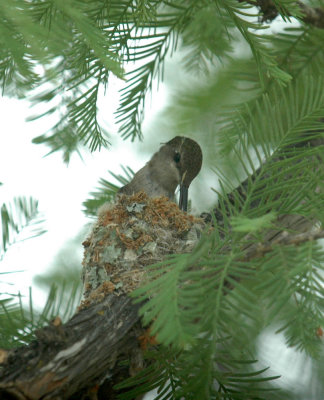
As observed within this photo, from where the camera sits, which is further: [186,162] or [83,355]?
[186,162]

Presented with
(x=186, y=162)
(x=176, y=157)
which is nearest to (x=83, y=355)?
(x=186, y=162)

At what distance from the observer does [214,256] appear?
162cm

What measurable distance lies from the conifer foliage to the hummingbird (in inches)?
9.9

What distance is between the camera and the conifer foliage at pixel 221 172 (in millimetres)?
1318

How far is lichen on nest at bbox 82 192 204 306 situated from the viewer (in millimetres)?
2850

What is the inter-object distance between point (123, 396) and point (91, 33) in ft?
4.24

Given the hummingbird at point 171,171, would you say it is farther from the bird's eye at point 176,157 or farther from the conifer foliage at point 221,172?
the conifer foliage at point 221,172

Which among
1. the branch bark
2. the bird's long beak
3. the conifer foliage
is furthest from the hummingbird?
the branch bark

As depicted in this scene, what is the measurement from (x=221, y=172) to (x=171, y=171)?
2.35 m

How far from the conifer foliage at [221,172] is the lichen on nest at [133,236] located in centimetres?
33

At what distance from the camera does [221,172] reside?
5.80ft

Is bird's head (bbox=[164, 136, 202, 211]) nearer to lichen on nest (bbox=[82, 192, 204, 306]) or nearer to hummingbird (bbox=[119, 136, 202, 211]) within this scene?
hummingbird (bbox=[119, 136, 202, 211])

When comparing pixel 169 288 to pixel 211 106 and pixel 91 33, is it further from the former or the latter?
pixel 211 106

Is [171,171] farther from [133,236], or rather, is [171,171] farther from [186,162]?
[133,236]
